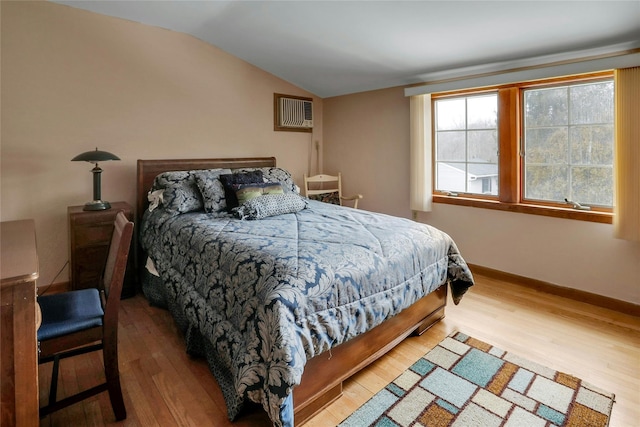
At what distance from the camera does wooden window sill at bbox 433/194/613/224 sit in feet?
8.82

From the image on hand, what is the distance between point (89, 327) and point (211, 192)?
1.58 m

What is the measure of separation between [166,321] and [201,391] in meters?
0.92

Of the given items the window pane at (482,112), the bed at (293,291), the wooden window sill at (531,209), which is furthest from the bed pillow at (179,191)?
the window pane at (482,112)

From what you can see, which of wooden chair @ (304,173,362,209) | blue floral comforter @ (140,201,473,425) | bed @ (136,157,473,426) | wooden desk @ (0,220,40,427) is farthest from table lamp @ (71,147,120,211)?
wooden chair @ (304,173,362,209)

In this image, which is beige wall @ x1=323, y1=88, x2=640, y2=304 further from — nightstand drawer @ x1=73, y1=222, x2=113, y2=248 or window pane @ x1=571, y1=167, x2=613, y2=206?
nightstand drawer @ x1=73, y1=222, x2=113, y2=248

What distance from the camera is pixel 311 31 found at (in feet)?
9.70

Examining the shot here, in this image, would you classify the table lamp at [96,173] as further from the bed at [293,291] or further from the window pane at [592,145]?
the window pane at [592,145]

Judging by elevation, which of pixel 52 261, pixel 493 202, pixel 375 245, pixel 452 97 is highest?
pixel 452 97

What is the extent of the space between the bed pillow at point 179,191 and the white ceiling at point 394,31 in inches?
54.9

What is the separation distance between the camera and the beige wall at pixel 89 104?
2.73m

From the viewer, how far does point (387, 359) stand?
2090 millimetres

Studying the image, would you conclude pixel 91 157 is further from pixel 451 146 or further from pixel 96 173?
pixel 451 146

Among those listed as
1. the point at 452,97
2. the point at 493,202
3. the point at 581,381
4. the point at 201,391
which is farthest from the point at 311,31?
the point at 581,381

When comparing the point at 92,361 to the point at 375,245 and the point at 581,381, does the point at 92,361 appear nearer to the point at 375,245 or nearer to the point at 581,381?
the point at 375,245
